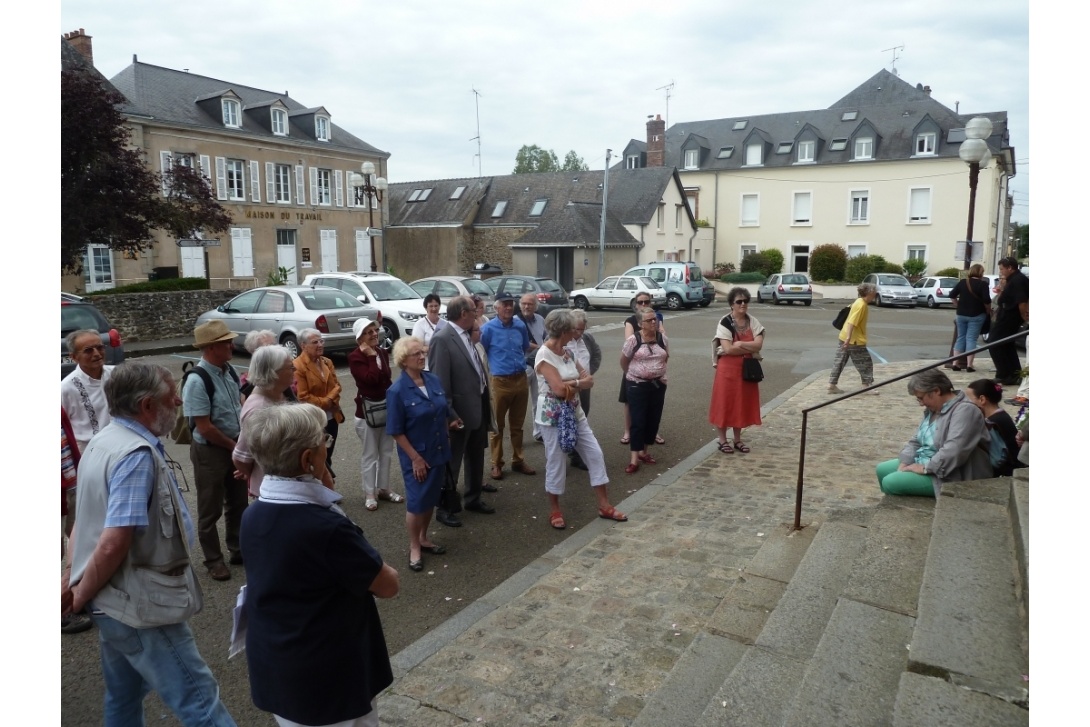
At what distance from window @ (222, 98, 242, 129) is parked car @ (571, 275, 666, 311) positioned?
668 inches

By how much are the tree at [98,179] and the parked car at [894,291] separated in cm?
2880

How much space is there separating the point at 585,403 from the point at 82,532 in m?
5.36

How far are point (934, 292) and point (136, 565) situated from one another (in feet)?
120

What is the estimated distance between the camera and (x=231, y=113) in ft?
111

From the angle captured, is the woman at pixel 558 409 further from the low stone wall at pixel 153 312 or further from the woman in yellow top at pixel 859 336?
the low stone wall at pixel 153 312

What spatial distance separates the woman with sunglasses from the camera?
795 centimetres

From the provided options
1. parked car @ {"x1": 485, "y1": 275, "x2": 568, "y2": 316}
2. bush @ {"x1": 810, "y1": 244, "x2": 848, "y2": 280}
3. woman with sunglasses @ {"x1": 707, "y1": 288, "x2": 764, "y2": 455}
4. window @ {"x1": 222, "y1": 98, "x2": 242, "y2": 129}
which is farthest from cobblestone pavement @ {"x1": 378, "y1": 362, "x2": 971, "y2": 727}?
bush @ {"x1": 810, "y1": 244, "x2": 848, "y2": 280}

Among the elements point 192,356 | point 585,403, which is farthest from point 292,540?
point 192,356

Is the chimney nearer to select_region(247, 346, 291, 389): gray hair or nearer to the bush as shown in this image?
the bush

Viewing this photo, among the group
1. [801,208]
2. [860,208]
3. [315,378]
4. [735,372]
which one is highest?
[801,208]

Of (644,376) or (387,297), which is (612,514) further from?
(387,297)

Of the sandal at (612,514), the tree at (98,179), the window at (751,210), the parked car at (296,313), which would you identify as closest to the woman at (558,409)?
the sandal at (612,514)

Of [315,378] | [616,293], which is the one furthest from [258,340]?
[616,293]

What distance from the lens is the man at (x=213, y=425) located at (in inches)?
190
